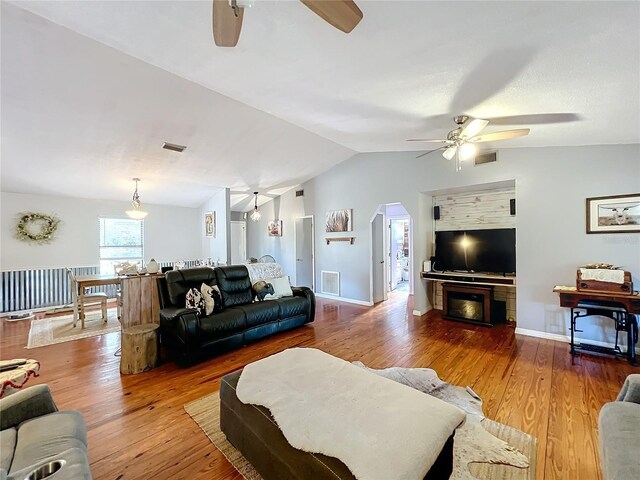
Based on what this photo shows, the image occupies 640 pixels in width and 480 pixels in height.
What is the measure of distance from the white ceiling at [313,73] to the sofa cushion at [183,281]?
2006 mm

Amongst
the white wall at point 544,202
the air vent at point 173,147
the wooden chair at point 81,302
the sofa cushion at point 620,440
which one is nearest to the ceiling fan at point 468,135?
the white wall at point 544,202

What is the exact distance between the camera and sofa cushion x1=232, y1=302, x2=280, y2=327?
3653 mm

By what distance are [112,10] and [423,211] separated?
190 inches

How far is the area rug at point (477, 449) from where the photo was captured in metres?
1.66

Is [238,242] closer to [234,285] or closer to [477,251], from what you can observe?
[234,285]

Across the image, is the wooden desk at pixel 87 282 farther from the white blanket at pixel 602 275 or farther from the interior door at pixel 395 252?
the white blanket at pixel 602 275

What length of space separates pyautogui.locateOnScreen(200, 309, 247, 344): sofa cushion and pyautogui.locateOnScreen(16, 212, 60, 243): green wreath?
497cm

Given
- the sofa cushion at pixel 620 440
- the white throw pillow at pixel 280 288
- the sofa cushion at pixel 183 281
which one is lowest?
the sofa cushion at pixel 620 440

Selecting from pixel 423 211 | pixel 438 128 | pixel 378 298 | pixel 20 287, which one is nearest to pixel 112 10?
pixel 438 128

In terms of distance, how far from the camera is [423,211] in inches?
204

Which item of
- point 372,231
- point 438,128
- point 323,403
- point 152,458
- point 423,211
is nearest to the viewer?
point 323,403

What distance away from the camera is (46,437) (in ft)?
4.33

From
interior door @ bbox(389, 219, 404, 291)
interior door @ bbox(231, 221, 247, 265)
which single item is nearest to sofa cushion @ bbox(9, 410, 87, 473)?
interior door @ bbox(389, 219, 404, 291)

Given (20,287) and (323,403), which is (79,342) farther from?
(323,403)
